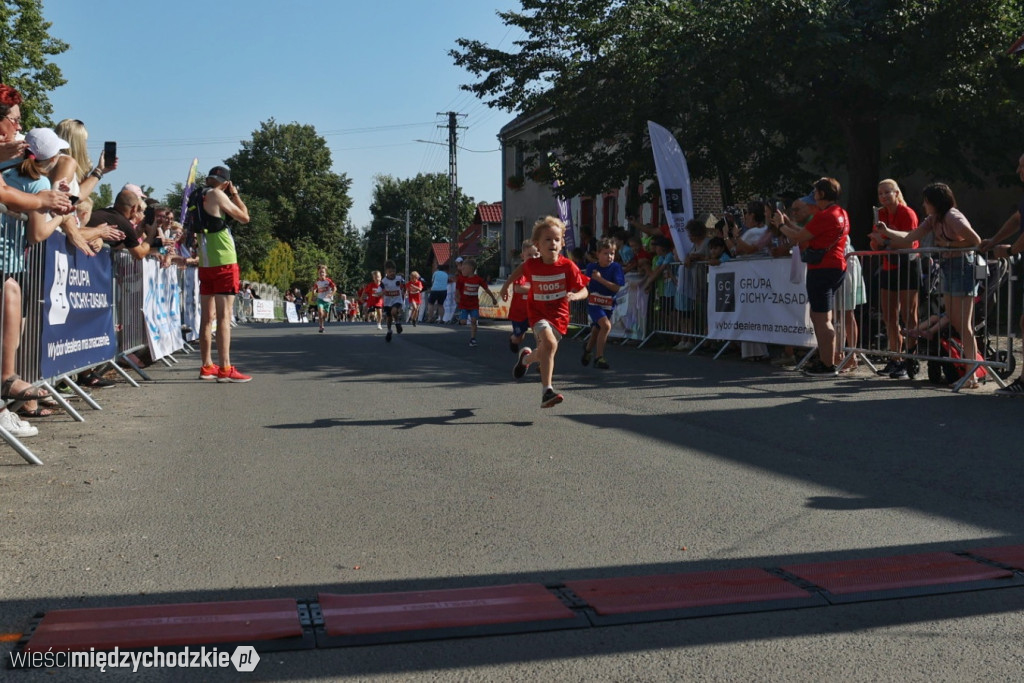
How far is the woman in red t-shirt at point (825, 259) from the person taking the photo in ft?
40.3

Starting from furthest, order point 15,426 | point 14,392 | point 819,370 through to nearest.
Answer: point 819,370, point 15,426, point 14,392

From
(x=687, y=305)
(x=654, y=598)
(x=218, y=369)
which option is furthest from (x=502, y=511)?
(x=687, y=305)

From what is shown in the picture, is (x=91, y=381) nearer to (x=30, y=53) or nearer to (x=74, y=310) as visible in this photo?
(x=74, y=310)

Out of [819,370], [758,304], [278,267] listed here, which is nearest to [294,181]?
[278,267]

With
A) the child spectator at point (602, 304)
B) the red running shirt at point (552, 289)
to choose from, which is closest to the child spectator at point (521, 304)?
the red running shirt at point (552, 289)

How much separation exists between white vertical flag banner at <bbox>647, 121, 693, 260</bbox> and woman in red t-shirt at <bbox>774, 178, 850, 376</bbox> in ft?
16.3

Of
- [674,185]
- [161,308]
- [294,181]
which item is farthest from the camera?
[294,181]

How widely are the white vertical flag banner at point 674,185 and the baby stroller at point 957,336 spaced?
6.17 meters

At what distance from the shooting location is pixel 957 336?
1130cm

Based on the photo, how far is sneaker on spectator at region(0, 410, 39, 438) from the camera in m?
7.16

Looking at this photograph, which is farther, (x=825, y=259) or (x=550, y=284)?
(x=825, y=259)

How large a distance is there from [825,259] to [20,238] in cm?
823

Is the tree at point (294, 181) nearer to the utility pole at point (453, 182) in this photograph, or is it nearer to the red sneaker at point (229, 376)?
the utility pole at point (453, 182)

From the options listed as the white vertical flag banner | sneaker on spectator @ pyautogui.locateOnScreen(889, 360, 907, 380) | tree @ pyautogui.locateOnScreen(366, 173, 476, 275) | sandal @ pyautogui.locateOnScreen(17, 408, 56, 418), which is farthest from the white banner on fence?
tree @ pyautogui.locateOnScreen(366, 173, 476, 275)
